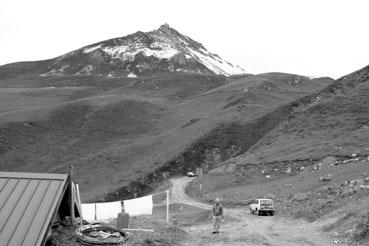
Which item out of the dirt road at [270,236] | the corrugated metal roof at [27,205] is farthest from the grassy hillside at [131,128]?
the corrugated metal roof at [27,205]

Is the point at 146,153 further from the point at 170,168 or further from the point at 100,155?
the point at 170,168

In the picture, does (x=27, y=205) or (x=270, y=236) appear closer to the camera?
(x=27, y=205)

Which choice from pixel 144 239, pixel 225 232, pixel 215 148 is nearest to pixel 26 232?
pixel 144 239

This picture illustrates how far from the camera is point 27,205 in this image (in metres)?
13.6

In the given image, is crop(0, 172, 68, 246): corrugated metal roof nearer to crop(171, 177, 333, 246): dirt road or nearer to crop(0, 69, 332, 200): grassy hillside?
crop(171, 177, 333, 246): dirt road

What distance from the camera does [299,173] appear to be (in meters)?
58.8

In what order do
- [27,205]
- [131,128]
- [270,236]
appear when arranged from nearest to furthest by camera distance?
[27,205], [270,236], [131,128]

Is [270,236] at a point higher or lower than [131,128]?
higher

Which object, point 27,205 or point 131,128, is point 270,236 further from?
point 131,128

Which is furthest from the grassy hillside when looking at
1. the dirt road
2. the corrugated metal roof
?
the corrugated metal roof

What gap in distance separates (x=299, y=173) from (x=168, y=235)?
38.8m

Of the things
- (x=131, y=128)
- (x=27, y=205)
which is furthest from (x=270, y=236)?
(x=131, y=128)

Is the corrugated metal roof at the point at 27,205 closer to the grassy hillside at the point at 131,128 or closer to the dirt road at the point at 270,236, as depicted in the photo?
the dirt road at the point at 270,236

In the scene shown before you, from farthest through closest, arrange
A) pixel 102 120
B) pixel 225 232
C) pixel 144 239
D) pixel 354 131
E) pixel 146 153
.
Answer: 1. pixel 102 120
2. pixel 146 153
3. pixel 354 131
4. pixel 225 232
5. pixel 144 239
